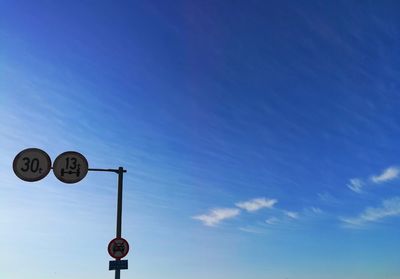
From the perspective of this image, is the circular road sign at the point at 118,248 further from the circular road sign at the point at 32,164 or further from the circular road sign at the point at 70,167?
the circular road sign at the point at 32,164

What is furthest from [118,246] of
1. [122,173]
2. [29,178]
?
[29,178]

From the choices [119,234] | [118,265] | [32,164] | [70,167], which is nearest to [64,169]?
[70,167]

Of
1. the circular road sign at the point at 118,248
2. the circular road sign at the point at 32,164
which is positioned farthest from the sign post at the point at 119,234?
the circular road sign at the point at 32,164

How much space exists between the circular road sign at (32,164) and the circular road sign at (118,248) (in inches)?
127

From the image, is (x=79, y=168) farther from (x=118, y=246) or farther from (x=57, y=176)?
(x=118, y=246)

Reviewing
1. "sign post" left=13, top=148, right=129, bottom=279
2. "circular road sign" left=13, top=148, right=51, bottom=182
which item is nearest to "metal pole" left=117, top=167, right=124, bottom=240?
"sign post" left=13, top=148, right=129, bottom=279

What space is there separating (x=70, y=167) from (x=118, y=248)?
3.18 m

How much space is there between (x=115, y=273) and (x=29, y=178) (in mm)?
4308

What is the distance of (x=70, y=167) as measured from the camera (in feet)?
47.7

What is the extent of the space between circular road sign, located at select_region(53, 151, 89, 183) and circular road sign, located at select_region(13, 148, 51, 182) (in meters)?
0.33

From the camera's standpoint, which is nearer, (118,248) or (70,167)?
(70,167)

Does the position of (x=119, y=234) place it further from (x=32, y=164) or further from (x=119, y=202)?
(x=32, y=164)

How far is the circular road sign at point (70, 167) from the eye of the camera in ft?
47.1

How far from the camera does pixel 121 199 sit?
1600 centimetres
